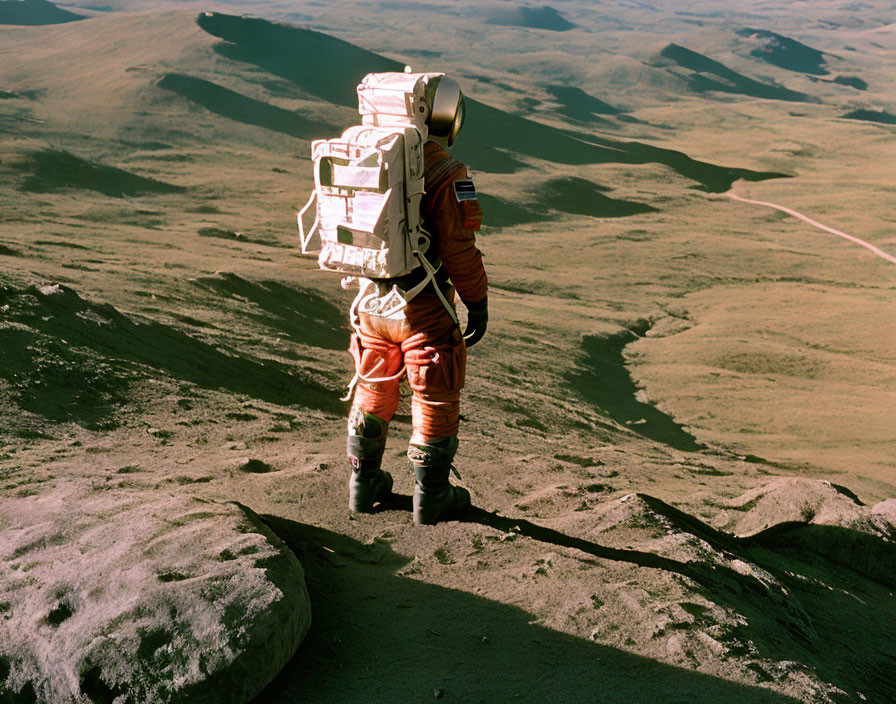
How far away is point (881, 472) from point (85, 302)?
8.91 meters

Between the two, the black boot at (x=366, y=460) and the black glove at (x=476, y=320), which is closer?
the black glove at (x=476, y=320)

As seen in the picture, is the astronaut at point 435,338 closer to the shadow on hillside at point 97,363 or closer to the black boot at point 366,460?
the black boot at point 366,460

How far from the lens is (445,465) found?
4.65m

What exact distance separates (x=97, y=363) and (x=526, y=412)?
15.3 feet

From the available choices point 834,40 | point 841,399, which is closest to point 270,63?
point 841,399

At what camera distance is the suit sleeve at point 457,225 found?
4367 mm

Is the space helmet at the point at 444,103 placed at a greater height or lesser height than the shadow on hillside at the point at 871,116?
greater

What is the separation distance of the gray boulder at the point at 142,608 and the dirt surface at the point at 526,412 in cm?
30

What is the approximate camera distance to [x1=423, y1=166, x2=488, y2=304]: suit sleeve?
4.37 metres

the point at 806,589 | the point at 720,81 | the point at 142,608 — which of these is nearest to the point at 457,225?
the point at 142,608

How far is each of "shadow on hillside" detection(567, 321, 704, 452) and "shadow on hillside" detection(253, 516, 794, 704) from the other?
709cm

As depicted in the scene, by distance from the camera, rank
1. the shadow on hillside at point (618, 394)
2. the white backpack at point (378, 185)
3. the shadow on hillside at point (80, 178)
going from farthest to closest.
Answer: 1. the shadow on hillside at point (80, 178)
2. the shadow on hillside at point (618, 394)
3. the white backpack at point (378, 185)

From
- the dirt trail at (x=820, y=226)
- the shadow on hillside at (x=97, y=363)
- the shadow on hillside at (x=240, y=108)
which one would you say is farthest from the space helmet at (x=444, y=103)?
the shadow on hillside at (x=240, y=108)

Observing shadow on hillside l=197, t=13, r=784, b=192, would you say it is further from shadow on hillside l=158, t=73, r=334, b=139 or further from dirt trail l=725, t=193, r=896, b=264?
shadow on hillside l=158, t=73, r=334, b=139
